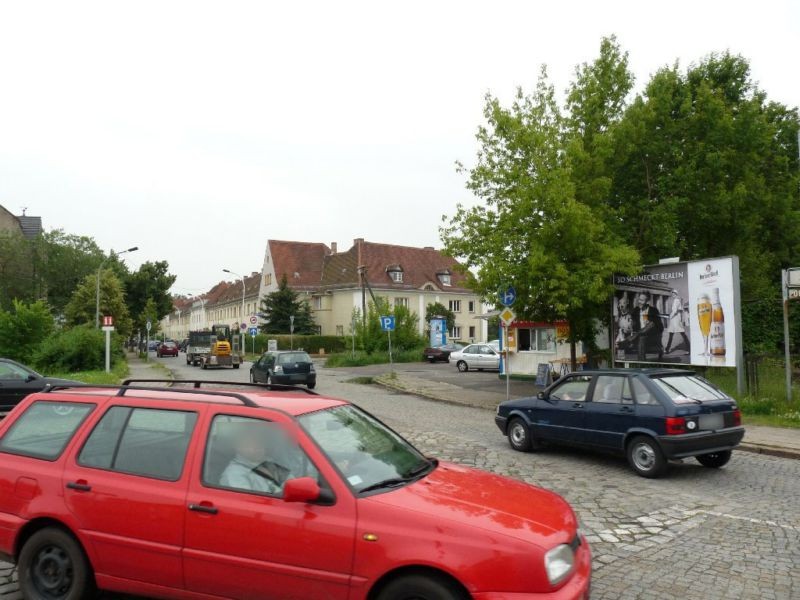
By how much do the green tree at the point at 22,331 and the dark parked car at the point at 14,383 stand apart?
46.0 feet

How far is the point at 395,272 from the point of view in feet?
227

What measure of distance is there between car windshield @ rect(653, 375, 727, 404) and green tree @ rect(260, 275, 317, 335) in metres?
55.1

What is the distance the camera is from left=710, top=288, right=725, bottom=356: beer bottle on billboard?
52.9 feet

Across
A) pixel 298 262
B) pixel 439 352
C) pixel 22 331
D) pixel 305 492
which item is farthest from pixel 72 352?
pixel 298 262

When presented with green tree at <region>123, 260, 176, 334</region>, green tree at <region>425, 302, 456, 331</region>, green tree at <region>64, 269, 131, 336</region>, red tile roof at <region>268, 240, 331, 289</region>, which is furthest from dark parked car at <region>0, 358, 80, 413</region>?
red tile roof at <region>268, 240, 331, 289</region>

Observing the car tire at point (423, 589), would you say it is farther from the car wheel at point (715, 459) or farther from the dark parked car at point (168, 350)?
the dark parked car at point (168, 350)

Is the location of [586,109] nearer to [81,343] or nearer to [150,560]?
[150,560]

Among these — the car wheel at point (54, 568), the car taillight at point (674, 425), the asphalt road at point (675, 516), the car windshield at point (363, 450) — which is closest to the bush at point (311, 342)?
the asphalt road at point (675, 516)

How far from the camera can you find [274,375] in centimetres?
2502

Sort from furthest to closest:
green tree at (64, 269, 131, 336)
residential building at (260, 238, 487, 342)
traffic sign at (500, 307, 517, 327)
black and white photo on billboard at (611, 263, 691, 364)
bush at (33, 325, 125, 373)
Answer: residential building at (260, 238, 487, 342) < green tree at (64, 269, 131, 336) < bush at (33, 325, 125, 373) < traffic sign at (500, 307, 517, 327) < black and white photo on billboard at (611, 263, 691, 364)

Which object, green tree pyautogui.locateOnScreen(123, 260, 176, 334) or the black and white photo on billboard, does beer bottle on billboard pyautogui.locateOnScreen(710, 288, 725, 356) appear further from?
green tree pyautogui.locateOnScreen(123, 260, 176, 334)

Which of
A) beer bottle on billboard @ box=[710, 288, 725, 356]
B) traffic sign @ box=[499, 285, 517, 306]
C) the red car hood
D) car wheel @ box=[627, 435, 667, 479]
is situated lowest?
car wheel @ box=[627, 435, 667, 479]

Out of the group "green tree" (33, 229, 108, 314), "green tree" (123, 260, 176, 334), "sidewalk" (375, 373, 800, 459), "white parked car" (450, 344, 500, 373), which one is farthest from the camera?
"green tree" (123, 260, 176, 334)

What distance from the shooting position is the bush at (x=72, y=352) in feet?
93.7
